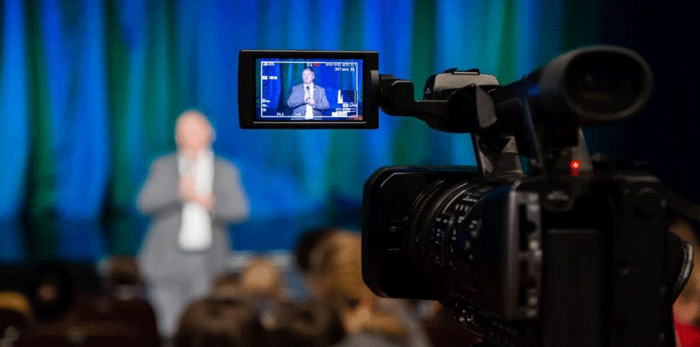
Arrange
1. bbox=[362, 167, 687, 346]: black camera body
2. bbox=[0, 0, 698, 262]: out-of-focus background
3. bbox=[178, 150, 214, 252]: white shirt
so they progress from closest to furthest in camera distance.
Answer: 1. bbox=[362, 167, 687, 346]: black camera body
2. bbox=[178, 150, 214, 252]: white shirt
3. bbox=[0, 0, 698, 262]: out-of-focus background

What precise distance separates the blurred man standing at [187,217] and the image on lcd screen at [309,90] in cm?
353

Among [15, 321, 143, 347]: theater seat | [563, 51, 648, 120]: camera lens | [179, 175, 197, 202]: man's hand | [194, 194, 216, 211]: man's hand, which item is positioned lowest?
[15, 321, 143, 347]: theater seat

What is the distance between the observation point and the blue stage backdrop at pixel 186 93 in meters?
6.21

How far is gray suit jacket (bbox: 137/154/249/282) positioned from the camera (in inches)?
188

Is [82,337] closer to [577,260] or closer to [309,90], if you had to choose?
[309,90]

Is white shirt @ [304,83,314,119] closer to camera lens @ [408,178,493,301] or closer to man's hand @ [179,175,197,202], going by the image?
camera lens @ [408,178,493,301]

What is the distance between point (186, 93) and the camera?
6.32 metres

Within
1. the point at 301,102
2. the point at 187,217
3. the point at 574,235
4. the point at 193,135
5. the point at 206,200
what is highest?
the point at 301,102

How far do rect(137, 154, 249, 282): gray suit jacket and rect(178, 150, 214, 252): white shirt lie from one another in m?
0.04

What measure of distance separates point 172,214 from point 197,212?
14cm

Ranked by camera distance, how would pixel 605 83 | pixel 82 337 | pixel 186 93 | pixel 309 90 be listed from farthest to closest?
pixel 186 93 → pixel 82 337 → pixel 309 90 → pixel 605 83

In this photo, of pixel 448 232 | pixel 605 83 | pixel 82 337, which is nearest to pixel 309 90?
pixel 448 232

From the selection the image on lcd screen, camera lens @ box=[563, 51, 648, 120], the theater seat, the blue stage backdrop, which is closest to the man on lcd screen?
the image on lcd screen

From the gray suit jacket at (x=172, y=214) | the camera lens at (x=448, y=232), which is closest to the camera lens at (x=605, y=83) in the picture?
the camera lens at (x=448, y=232)
